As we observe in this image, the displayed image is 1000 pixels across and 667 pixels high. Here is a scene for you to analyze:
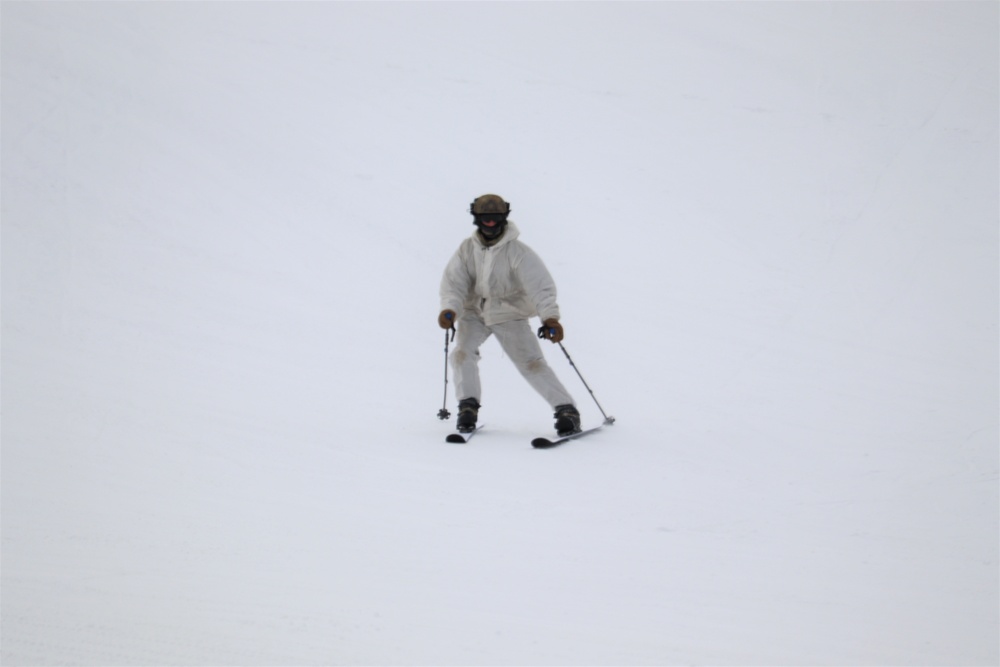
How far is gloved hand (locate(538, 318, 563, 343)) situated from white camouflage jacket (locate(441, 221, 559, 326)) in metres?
0.05

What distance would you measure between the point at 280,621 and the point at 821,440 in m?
3.73

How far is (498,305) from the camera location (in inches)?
253

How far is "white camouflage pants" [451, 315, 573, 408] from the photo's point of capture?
6.37 meters

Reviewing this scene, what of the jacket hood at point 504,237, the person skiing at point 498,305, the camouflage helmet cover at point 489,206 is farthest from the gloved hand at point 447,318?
the camouflage helmet cover at point 489,206

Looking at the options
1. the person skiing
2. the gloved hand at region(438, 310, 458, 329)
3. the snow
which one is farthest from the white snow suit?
the snow

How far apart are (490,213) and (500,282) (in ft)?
1.54

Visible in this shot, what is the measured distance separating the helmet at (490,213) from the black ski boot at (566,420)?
115 centimetres

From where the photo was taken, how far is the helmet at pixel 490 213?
6.12m

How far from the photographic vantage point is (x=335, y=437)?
6207 millimetres

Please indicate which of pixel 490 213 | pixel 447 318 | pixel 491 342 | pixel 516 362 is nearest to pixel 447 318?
pixel 447 318

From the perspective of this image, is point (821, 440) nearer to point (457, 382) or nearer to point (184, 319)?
point (457, 382)

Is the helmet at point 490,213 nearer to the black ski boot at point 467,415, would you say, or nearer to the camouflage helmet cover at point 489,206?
the camouflage helmet cover at point 489,206

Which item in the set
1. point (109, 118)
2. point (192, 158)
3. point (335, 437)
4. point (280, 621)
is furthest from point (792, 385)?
point (109, 118)

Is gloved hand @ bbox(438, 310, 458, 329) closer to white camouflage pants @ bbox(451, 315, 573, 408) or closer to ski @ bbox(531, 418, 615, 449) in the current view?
white camouflage pants @ bbox(451, 315, 573, 408)
